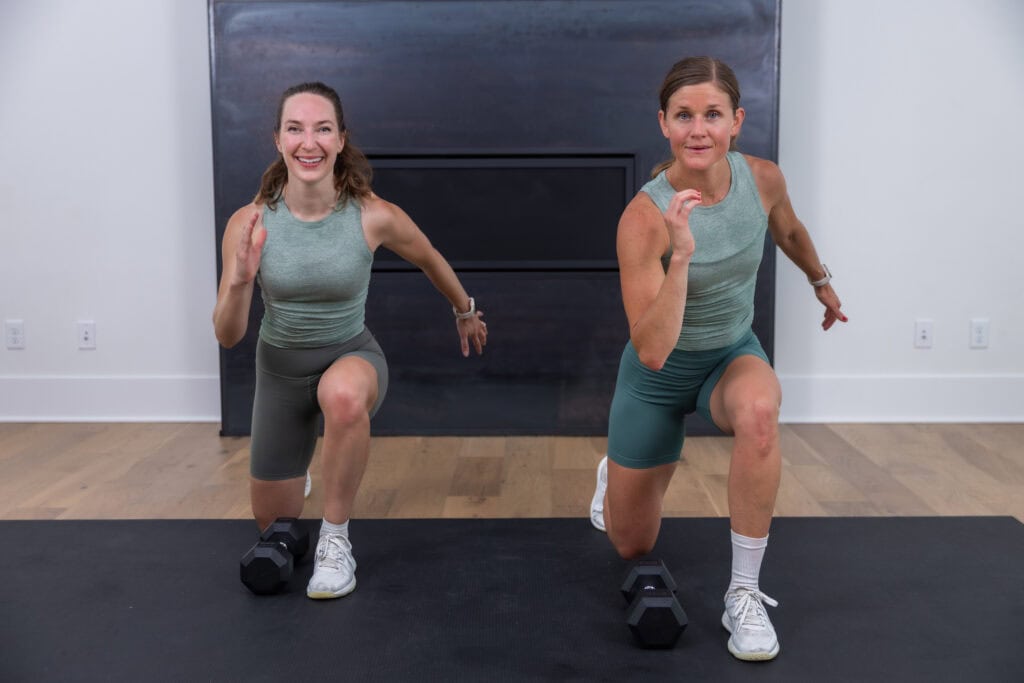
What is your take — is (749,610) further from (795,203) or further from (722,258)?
(795,203)

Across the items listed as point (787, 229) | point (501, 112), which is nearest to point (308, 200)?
point (787, 229)

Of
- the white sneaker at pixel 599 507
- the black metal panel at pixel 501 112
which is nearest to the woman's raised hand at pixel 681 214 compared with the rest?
the white sneaker at pixel 599 507

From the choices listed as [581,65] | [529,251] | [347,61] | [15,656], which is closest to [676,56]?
[581,65]

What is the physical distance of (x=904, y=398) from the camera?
406 cm

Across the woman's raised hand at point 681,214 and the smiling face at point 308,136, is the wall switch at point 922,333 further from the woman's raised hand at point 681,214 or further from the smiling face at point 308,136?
the smiling face at point 308,136

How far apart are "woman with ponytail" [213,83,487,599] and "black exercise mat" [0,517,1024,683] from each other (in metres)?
0.20

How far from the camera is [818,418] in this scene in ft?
13.4

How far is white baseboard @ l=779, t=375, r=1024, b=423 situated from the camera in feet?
13.3

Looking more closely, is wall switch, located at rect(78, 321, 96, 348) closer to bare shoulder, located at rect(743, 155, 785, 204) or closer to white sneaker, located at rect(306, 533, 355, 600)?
white sneaker, located at rect(306, 533, 355, 600)

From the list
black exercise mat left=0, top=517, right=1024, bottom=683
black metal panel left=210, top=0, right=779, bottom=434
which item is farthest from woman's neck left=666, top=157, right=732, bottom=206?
black metal panel left=210, top=0, right=779, bottom=434

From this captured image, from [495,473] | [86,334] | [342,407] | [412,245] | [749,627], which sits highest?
[412,245]

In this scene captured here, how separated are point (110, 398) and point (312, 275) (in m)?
2.04

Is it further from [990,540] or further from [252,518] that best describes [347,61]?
[990,540]

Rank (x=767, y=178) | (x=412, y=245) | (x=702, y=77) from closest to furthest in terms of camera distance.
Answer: (x=702, y=77) → (x=767, y=178) → (x=412, y=245)
